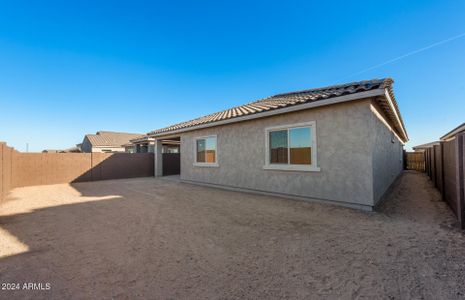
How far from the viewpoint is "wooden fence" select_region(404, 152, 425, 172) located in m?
18.9

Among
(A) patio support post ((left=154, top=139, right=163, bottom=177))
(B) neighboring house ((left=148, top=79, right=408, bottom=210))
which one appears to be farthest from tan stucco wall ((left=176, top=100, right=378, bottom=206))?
(A) patio support post ((left=154, top=139, right=163, bottom=177))

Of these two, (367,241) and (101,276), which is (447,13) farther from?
Answer: (101,276)

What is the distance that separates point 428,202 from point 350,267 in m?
6.37

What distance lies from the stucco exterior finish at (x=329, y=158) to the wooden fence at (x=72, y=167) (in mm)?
10255

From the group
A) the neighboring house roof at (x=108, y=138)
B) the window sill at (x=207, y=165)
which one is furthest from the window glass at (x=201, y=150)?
the neighboring house roof at (x=108, y=138)

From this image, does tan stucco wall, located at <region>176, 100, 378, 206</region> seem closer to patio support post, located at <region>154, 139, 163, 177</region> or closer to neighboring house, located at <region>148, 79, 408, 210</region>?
neighboring house, located at <region>148, 79, 408, 210</region>

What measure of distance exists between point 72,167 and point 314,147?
1520cm

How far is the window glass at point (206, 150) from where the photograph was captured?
10031 millimetres

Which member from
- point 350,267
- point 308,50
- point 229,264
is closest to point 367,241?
point 350,267

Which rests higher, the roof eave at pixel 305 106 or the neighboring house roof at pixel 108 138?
the neighboring house roof at pixel 108 138

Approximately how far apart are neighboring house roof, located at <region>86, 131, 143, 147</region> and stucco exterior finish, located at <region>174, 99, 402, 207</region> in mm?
26678

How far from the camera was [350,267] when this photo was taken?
2.65m

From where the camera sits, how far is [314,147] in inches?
246

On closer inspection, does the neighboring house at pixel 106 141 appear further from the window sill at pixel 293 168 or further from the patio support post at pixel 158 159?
the window sill at pixel 293 168
